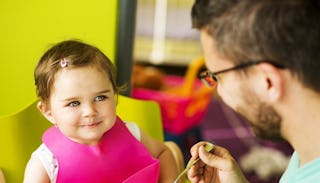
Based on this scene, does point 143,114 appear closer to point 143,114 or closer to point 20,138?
point 143,114

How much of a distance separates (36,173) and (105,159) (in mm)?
143

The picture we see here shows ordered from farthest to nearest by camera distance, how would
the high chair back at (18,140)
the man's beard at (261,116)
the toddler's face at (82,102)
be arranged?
the high chair back at (18,140), the toddler's face at (82,102), the man's beard at (261,116)

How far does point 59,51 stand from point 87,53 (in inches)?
2.3

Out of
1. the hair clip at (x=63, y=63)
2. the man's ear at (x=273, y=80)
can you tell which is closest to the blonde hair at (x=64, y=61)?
the hair clip at (x=63, y=63)

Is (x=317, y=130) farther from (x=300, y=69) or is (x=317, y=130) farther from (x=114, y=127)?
(x=114, y=127)

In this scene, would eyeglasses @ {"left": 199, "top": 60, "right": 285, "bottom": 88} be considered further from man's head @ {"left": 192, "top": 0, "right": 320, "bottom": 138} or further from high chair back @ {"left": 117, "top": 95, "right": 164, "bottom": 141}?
high chair back @ {"left": 117, "top": 95, "right": 164, "bottom": 141}

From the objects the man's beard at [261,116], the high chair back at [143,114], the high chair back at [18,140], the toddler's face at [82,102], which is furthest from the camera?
the high chair back at [143,114]

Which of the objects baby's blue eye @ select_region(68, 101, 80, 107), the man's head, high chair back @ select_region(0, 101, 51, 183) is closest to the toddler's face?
baby's blue eye @ select_region(68, 101, 80, 107)

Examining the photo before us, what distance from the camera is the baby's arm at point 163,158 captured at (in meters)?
1.05

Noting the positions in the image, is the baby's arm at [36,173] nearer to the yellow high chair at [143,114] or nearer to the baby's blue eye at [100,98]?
the baby's blue eye at [100,98]

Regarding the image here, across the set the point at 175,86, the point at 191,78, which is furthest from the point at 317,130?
the point at 175,86

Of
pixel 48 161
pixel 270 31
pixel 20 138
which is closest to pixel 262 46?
pixel 270 31

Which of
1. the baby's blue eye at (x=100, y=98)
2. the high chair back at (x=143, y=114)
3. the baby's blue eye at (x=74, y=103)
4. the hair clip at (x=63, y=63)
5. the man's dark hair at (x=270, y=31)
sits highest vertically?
the man's dark hair at (x=270, y=31)

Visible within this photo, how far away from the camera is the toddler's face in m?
0.91
